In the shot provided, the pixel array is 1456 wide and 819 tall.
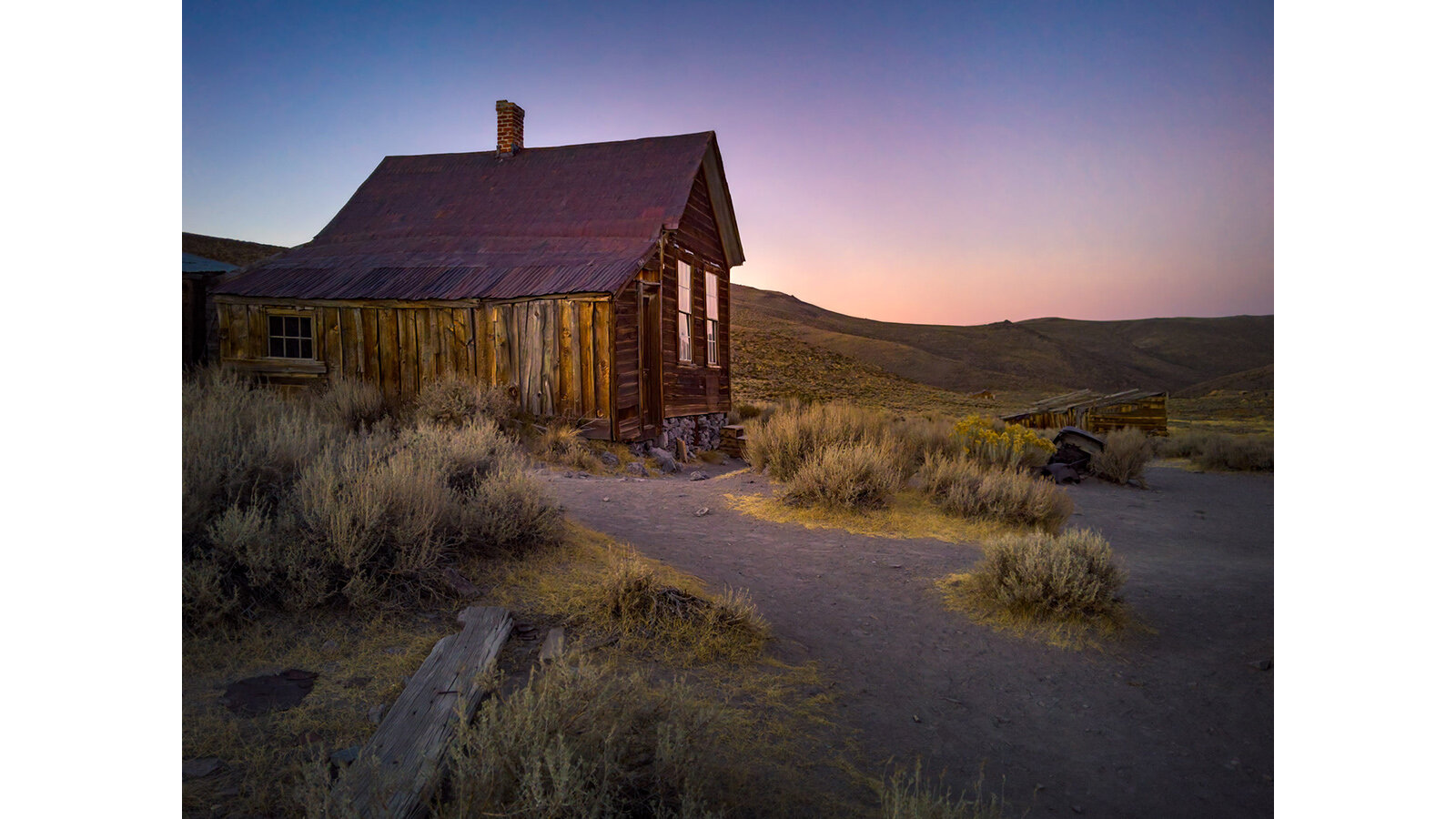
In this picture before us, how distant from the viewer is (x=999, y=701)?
275 cm

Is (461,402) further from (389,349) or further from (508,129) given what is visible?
(508,129)

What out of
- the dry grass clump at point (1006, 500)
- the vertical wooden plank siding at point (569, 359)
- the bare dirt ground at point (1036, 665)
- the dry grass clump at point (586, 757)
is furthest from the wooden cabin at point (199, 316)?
the dry grass clump at point (586, 757)

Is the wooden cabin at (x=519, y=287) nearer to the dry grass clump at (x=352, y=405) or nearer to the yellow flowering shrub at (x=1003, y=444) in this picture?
the dry grass clump at (x=352, y=405)

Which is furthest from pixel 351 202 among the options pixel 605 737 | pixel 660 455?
pixel 605 737

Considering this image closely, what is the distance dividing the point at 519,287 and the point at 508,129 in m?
4.69

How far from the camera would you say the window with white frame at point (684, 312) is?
1127 centimetres

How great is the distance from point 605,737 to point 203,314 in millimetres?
11472

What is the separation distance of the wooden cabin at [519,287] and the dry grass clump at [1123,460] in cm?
639

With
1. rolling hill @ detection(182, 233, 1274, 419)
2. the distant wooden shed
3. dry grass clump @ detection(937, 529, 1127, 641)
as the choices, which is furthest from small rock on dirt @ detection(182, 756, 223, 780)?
the distant wooden shed

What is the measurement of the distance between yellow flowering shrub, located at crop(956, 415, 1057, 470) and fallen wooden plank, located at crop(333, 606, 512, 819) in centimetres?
614

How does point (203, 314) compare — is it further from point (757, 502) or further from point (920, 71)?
point (920, 71)

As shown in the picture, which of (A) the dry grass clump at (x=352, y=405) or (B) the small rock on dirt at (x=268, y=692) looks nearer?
(B) the small rock on dirt at (x=268, y=692)

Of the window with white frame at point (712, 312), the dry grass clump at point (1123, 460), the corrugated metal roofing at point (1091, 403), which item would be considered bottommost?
the dry grass clump at point (1123, 460)

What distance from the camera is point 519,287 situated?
921 centimetres
